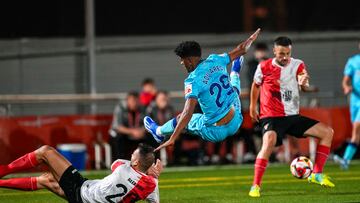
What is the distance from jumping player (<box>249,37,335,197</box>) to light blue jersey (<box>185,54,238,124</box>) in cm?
106

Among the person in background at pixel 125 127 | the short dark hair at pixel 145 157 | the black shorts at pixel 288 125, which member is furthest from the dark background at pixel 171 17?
the short dark hair at pixel 145 157

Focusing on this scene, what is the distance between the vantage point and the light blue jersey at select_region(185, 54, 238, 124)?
10.7 meters

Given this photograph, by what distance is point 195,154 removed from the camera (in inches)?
731

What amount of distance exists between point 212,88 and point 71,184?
7.76ft

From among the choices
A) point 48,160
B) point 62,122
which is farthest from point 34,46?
point 48,160

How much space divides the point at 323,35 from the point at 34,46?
776 centimetres

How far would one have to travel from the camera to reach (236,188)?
12.8 meters

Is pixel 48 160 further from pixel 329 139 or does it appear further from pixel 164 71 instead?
pixel 164 71

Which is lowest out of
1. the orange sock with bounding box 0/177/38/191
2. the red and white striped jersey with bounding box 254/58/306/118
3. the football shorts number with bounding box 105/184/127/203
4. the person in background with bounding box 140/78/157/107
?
the person in background with bounding box 140/78/157/107

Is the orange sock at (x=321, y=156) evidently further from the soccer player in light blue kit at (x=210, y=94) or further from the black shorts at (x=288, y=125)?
the soccer player in light blue kit at (x=210, y=94)

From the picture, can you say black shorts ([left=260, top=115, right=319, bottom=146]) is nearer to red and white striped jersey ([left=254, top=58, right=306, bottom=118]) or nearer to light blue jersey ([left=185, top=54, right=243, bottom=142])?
red and white striped jersey ([left=254, top=58, right=306, bottom=118])

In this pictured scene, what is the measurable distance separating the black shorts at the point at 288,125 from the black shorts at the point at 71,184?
3384mm

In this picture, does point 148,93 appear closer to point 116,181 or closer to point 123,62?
point 123,62

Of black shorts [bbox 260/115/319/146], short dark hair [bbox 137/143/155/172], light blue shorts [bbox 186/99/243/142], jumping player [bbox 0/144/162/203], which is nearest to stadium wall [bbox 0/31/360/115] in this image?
black shorts [bbox 260/115/319/146]
